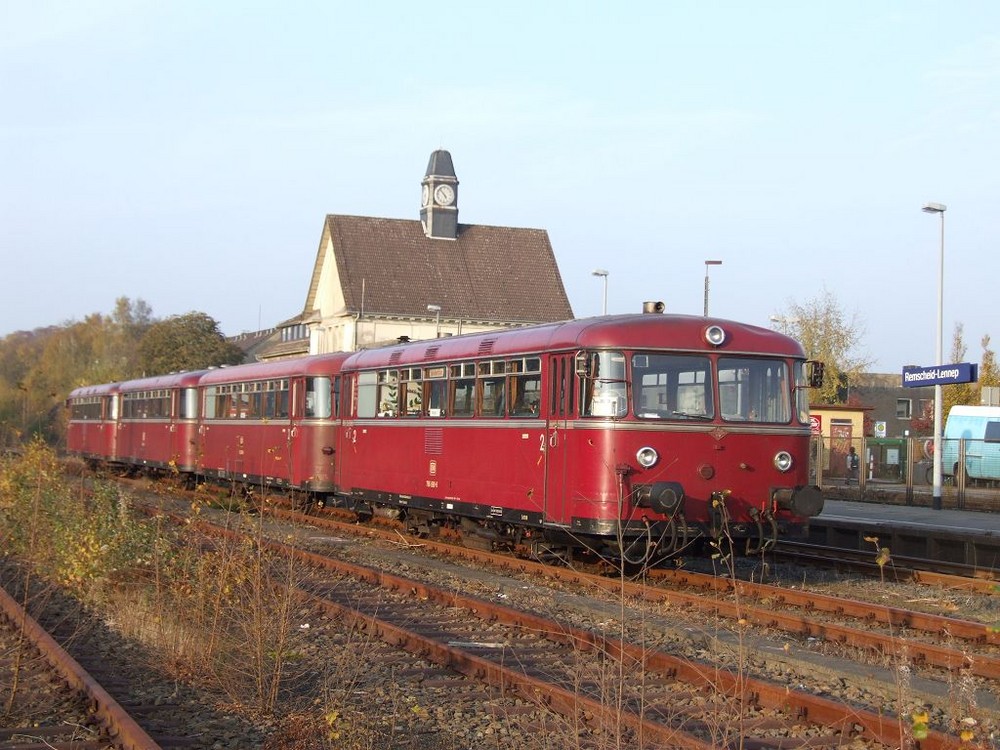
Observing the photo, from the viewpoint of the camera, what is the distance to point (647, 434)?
44.6 feet

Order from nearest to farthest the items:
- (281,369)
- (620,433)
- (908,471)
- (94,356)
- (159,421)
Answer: (620,433) → (281,369) → (908,471) → (159,421) → (94,356)

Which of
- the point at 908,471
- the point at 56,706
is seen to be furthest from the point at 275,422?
the point at 56,706

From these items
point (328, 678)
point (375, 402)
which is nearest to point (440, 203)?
point (375, 402)

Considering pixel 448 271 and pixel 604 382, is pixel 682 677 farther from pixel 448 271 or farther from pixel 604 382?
pixel 448 271

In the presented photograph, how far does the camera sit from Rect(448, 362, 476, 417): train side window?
16.5 metres

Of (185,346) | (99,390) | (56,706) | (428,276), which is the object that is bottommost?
(56,706)

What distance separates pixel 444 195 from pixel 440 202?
628 millimetres

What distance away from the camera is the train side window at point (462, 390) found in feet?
54.3

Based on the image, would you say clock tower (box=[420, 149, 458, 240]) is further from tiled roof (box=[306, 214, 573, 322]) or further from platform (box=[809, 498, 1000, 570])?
platform (box=[809, 498, 1000, 570])

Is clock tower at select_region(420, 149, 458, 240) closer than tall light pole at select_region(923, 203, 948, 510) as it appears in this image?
No

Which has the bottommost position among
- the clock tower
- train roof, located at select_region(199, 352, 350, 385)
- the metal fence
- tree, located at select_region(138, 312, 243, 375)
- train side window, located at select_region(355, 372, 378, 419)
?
the metal fence

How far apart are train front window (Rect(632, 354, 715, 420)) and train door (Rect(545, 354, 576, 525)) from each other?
763 millimetres

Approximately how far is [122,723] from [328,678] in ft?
5.80

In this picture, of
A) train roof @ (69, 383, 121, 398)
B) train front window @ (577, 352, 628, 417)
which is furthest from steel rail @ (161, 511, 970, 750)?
train roof @ (69, 383, 121, 398)
